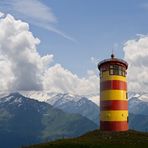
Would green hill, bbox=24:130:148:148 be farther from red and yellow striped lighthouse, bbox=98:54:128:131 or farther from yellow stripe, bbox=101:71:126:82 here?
yellow stripe, bbox=101:71:126:82

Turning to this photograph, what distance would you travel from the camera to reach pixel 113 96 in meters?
64.1

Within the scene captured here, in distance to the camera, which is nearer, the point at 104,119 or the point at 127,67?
the point at 104,119

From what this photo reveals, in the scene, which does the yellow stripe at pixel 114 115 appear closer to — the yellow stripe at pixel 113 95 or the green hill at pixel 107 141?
the yellow stripe at pixel 113 95

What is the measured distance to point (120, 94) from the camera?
64750 mm

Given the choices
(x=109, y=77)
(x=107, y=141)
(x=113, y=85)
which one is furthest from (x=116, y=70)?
(x=107, y=141)

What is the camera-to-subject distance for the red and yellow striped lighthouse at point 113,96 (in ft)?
210

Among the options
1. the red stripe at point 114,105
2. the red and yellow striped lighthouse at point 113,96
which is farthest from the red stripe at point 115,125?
the red stripe at point 114,105

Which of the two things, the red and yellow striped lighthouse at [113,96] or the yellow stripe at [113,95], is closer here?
the red and yellow striped lighthouse at [113,96]

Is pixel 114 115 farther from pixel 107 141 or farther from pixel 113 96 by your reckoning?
pixel 107 141

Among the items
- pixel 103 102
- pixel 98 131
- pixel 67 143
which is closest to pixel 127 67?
pixel 103 102

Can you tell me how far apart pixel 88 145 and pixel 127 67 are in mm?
24105

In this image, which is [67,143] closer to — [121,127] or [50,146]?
[50,146]

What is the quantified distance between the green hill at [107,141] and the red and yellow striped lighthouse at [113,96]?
239 cm

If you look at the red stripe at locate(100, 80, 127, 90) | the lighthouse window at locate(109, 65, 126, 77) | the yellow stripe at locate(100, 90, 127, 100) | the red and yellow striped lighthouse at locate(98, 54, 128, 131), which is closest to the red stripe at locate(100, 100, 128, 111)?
the red and yellow striped lighthouse at locate(98, 54, 128, 131)
